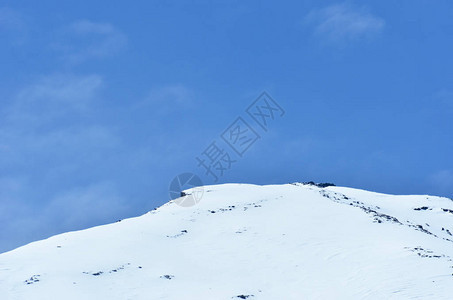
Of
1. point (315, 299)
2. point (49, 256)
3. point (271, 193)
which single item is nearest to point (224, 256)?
point (315, 299)

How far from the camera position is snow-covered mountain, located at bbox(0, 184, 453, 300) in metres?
27.9

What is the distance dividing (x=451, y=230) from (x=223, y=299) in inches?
1239

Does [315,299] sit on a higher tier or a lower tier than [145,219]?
lower

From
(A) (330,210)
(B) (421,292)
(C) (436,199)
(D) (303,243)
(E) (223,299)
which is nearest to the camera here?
(B) (421,292)

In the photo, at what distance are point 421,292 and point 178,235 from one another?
2074 centimetres

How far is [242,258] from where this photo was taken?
113 ft

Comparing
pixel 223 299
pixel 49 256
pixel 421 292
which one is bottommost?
pixel 421 292

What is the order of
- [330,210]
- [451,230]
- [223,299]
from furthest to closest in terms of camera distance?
[451,230]
[330,210]
[223,299]

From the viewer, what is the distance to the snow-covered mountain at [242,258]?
27875 mm

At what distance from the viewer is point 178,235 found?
40.2 meters

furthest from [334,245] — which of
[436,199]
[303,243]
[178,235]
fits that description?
[436,199]

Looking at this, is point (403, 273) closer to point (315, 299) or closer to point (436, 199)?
point (315, 299)

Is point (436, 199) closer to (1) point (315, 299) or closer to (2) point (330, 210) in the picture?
(2) point (330, 210)

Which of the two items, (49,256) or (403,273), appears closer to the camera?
(403,273)
